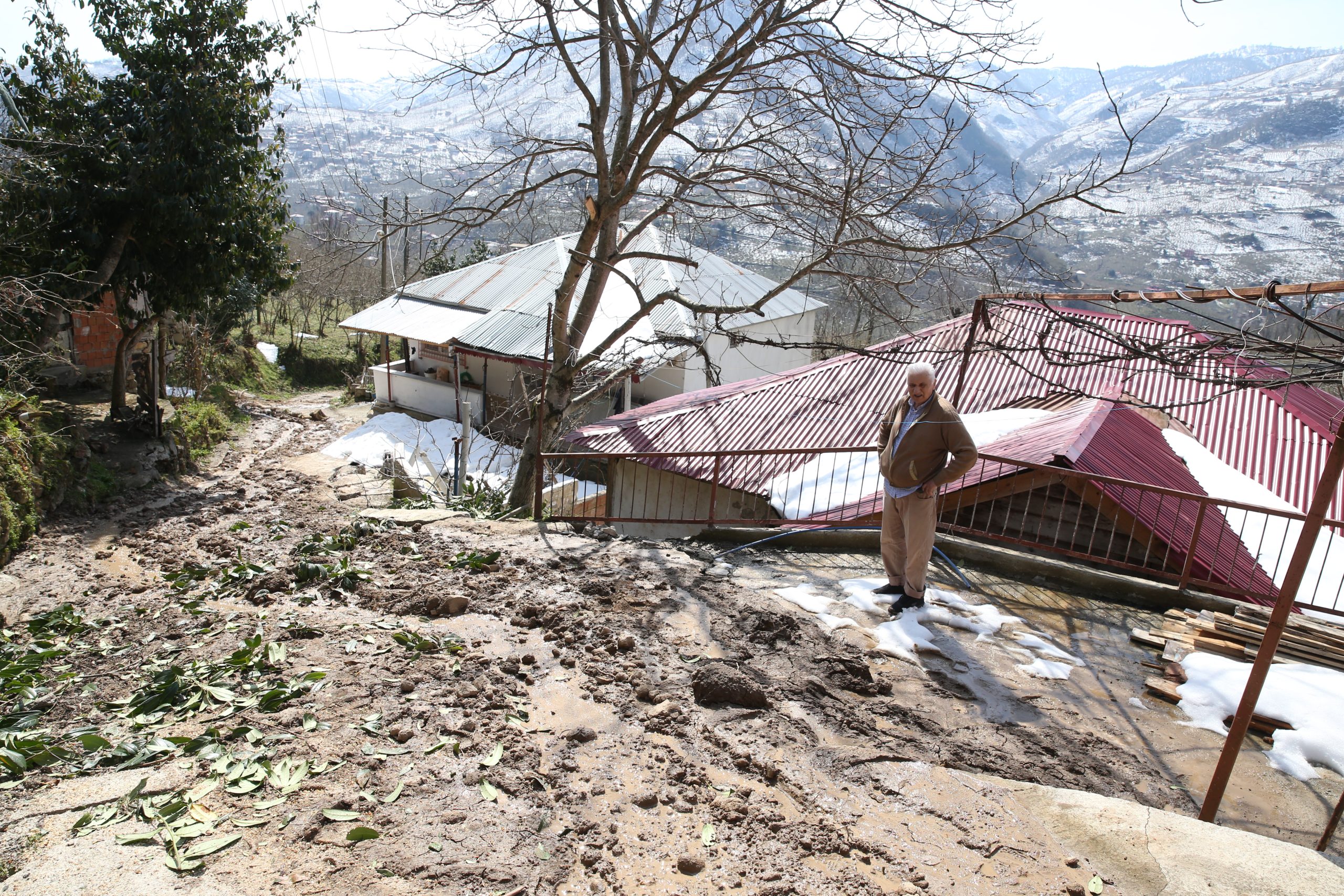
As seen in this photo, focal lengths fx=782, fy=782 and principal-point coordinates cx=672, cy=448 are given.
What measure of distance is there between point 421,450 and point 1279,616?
17.8 metres

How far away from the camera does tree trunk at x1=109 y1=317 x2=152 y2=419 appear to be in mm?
14234

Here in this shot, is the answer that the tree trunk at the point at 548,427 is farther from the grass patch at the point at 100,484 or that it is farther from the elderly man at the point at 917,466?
the elderly man at the point at 917,466

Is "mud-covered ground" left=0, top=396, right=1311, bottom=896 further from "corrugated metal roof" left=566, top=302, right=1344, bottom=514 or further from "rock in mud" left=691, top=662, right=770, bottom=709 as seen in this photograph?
"corrugated metal roof" left=566, top=302, right=1344, bottom=514

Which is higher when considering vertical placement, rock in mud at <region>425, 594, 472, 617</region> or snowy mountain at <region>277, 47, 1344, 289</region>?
snowy mountain at <region>277, 47, 1344, 289</region>

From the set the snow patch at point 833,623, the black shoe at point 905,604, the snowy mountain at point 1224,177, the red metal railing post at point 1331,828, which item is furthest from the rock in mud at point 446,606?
the snowy mountain at point 1224,177

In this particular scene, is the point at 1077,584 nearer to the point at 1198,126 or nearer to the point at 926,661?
the point at 926,661

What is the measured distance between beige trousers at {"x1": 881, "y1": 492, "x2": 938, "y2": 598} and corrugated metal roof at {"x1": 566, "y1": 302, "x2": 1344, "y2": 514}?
4804mm

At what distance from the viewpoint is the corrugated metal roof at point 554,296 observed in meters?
21.3

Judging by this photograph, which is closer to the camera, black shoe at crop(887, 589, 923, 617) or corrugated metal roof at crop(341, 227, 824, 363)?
black shoe at crop(887, 589, 923, 617)

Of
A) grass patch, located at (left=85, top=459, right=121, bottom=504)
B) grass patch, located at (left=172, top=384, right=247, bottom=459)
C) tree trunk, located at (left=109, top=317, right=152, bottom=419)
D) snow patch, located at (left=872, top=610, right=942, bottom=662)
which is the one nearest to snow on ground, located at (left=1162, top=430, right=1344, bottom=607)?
snow patch, located at (left=872, top=610, right=942, bottom=662)

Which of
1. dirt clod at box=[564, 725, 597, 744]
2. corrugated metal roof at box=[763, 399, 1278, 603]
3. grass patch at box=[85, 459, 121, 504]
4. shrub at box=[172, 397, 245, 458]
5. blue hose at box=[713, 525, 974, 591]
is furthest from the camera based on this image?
shrub at box=[172, 397, 245, 458]

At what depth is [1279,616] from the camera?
11.4ft

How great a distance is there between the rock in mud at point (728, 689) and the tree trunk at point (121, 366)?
13950 mm

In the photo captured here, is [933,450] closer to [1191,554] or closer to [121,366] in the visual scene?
[1191,554]
